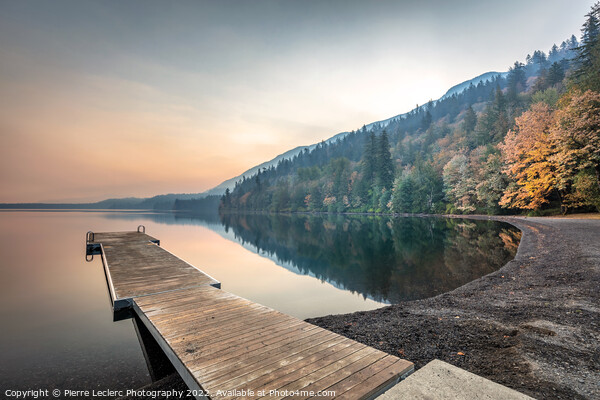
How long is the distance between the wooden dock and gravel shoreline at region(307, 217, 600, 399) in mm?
2014

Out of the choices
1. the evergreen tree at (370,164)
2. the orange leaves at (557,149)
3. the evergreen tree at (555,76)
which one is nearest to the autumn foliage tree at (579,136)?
the orange leaves at (557,149)

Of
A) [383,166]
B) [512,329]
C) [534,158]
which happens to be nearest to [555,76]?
[383,166]

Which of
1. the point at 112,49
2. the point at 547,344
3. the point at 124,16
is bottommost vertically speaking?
the point at 547,344

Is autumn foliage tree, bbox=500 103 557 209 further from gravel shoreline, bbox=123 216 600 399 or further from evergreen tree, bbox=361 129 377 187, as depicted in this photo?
evergreen tree, bbox=361 129 377 187

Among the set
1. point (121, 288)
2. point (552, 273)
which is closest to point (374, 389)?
point (121, 288)

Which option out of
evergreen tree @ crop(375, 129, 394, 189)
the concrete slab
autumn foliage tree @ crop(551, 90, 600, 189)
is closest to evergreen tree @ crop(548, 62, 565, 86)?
evergreen tree @ crop(375, 129, 394, 189)

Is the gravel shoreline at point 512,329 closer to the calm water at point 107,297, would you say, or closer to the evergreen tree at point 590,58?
the calm water at point 107,297

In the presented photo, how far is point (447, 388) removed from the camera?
3039 mm

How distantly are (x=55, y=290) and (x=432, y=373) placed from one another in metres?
17.9

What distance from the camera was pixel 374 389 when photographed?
124 inches

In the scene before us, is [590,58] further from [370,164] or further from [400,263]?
[400,263]

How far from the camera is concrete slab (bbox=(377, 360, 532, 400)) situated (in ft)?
9.48

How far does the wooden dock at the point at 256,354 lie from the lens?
3189 mm

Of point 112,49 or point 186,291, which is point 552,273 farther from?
point 112,49
